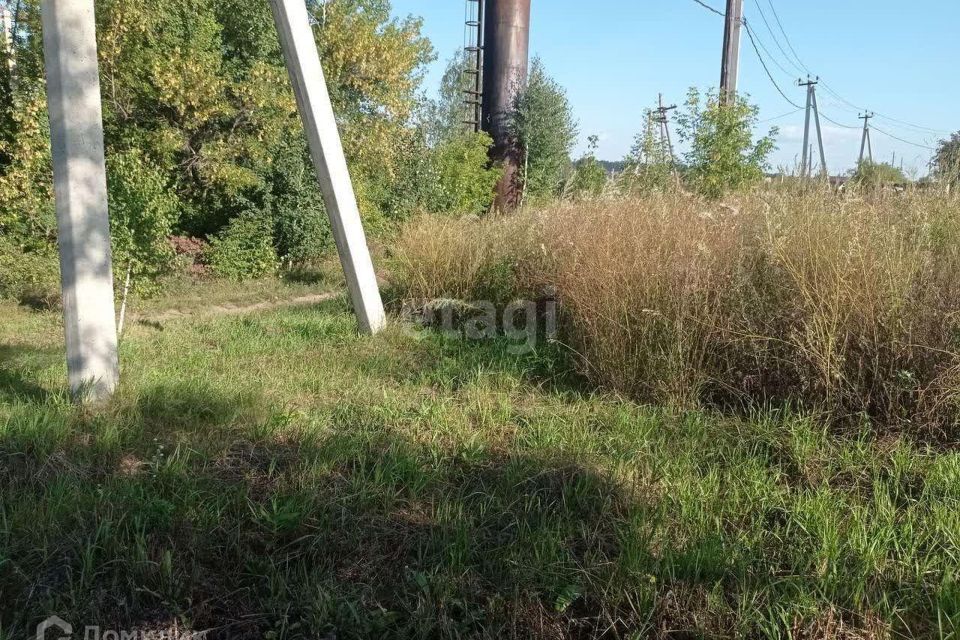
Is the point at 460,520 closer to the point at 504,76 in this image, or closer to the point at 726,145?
the point at 726,145

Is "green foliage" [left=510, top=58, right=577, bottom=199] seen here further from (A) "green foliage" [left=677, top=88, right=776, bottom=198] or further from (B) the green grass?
(B) the green grass

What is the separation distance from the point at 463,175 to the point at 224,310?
8833 millimetres

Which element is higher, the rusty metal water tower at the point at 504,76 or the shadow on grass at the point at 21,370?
the rusty metal water tower at the point at 504,76

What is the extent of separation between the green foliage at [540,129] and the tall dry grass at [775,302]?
46.2 ft

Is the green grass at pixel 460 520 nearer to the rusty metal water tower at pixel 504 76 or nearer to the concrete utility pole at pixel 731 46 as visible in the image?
the concrete utility pole at pixel 731 46

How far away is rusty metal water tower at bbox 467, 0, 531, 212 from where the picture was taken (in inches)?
695

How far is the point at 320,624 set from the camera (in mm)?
2215

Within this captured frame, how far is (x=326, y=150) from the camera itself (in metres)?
5.72

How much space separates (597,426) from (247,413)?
2.04 m

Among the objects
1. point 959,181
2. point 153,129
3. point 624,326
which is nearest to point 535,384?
point 624,326

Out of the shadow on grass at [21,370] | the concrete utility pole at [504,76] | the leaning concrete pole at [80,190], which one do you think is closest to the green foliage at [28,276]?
the shadow on grass at [21,370]

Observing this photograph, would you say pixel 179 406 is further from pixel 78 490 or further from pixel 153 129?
pixel 153 129

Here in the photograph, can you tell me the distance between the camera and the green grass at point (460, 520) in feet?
7.36

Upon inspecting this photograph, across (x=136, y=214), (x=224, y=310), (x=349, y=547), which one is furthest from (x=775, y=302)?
→ (x=224, y=310)
